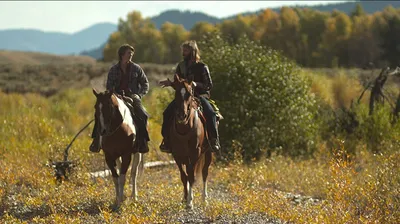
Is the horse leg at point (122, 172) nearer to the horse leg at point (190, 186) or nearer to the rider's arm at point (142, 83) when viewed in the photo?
the horse leg at point (190, 186)

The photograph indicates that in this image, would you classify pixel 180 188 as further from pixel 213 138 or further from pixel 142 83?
pixel 142 83

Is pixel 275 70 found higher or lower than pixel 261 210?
higher

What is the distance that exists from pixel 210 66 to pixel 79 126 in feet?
22.3

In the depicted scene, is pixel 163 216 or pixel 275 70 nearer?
pixel 163 216

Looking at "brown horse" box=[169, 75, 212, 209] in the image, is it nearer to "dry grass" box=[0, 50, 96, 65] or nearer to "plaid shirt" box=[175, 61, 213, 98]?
"plaid shirt" box=[175, 61, 213, 98]

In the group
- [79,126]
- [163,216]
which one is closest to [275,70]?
[79,126]

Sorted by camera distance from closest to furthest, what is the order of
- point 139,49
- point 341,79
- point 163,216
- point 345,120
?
1. point 163,216
2. point 345,120
3. point 341,79
4. point 139,49

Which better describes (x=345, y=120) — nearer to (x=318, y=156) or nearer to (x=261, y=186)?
(x=318, y=156)

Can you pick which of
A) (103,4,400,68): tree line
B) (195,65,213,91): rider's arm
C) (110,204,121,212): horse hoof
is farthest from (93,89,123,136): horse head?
(103,4,400,68): tree line

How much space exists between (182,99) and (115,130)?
1509 mm

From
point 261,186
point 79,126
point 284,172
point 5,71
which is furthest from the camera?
point 5,71

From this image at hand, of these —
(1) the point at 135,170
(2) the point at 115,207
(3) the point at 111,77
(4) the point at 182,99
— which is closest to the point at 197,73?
(4) the point at 182,99

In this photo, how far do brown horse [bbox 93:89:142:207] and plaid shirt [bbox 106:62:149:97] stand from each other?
2.24ft

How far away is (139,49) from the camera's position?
108 metres
